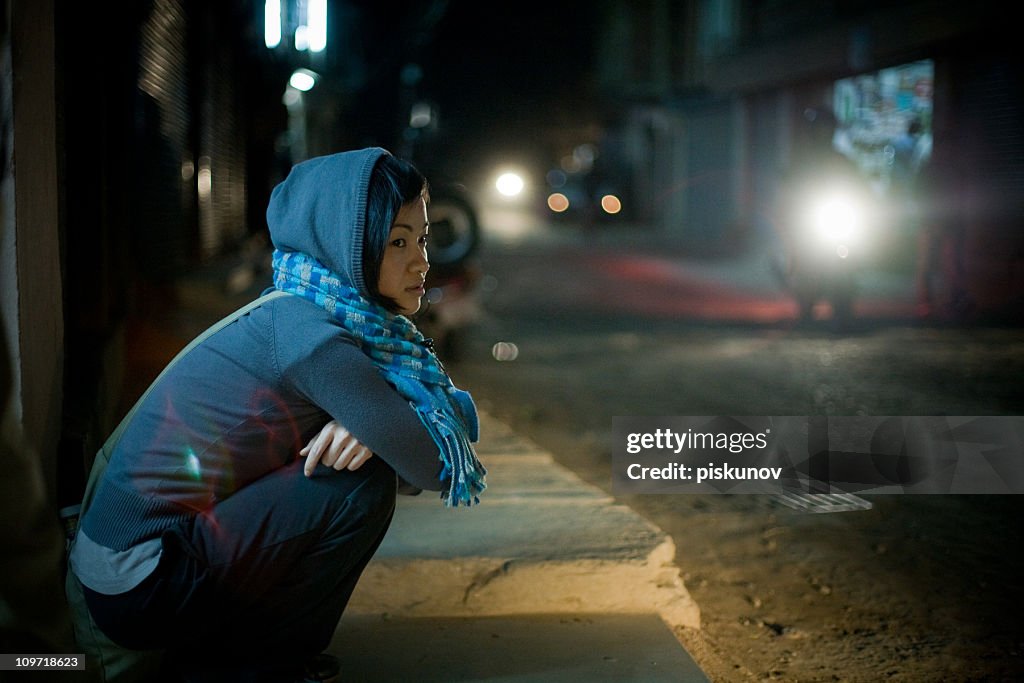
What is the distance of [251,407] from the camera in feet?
7.09

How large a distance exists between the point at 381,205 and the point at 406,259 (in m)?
0.16

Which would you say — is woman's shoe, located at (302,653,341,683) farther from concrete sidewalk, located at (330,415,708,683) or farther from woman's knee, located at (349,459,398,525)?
woman's knee, located at (349,459,398,525)

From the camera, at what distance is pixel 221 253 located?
546 inches

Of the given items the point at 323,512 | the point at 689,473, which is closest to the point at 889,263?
the point at 689,473

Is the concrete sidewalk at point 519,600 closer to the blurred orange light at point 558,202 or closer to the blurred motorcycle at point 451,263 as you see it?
the blurred motorcycle at point 451,263

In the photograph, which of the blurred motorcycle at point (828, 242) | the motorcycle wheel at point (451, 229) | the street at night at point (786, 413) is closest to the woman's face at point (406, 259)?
the street at night at point (786, 413)

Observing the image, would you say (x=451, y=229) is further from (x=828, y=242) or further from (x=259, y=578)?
(x=259, y=578)

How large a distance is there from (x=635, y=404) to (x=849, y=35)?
1158cm

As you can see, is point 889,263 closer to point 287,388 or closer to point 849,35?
point 849,35

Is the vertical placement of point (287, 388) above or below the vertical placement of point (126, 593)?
above

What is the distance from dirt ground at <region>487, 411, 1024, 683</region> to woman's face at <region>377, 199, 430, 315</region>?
1.53 m

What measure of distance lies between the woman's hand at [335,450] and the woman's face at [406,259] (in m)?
0.34

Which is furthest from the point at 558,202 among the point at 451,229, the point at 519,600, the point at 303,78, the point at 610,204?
the point at 519,600

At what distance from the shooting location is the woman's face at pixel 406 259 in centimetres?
229
